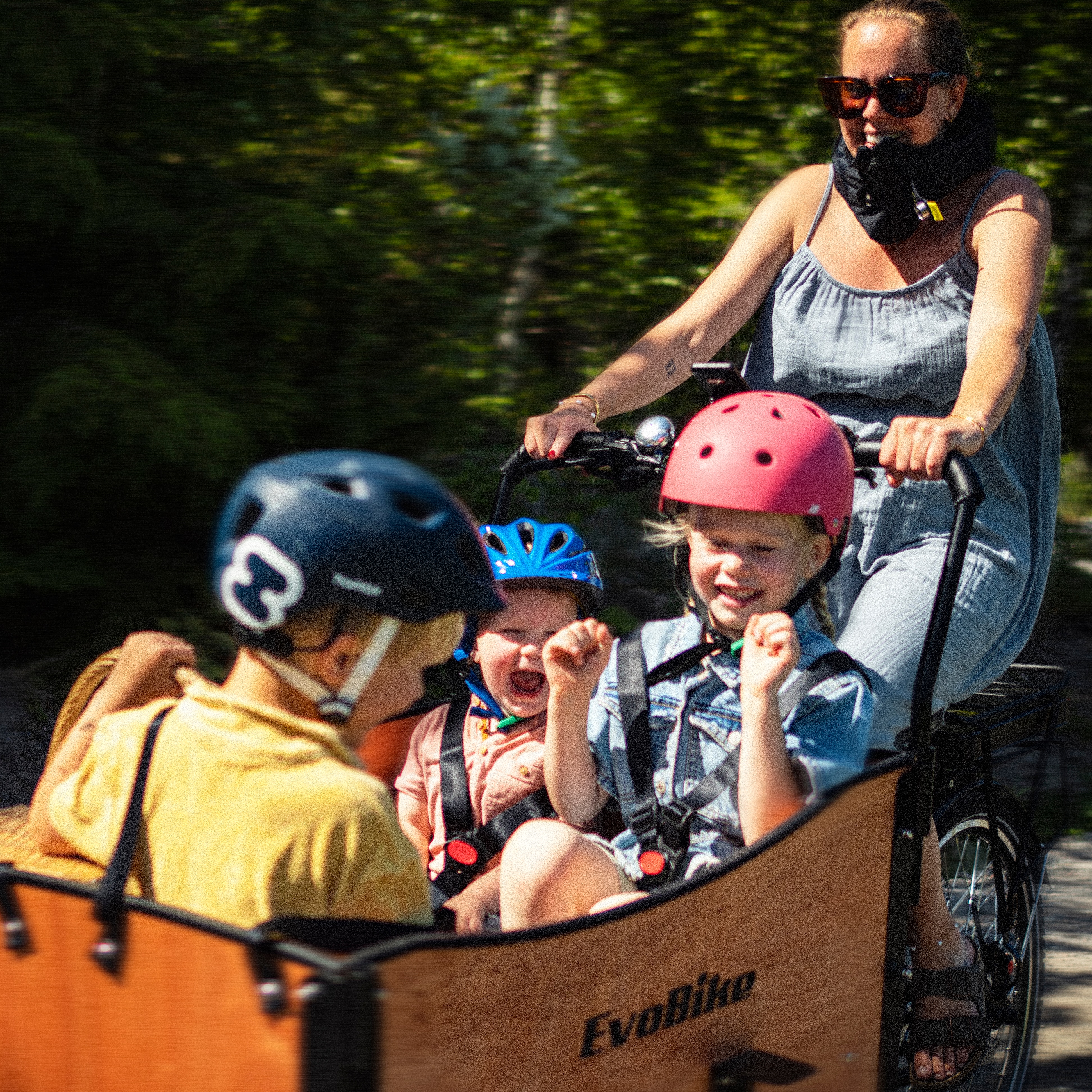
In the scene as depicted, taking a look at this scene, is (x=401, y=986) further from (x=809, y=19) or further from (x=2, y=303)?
(x=809, y=19)

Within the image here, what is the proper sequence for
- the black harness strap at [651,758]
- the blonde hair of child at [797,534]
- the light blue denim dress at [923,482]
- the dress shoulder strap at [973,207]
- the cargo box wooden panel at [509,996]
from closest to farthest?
the cargo box wooden panel at [509,996]
the black harness strap at [651,758]
the blonde hair of child at [797,534]
the light blue denim dress at [923,482]
the dress shoulder strap at [973,207]

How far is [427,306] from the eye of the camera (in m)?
5.58

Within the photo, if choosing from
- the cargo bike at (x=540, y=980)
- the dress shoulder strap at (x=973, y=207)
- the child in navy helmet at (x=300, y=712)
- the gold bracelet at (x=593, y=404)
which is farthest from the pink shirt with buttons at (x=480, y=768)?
the dress shoulder strap at (x=973, y=207)

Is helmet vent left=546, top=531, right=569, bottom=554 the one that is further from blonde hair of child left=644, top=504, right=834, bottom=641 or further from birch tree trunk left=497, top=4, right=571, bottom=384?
birch tree trunk left=497, top=4, right=571, bottom=384

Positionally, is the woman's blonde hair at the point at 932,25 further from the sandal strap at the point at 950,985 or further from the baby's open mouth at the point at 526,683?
the sandal strap at the point at 950,985

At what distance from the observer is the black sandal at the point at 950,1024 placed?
2762 mm

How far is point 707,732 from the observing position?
271cm

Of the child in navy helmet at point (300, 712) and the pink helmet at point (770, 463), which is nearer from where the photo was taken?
the child in navy helmet at point (300, 712)

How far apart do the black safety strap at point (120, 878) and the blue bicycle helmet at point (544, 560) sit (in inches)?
51.3

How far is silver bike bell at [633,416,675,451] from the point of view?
298cm

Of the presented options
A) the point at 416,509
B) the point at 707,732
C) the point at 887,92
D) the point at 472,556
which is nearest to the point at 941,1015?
the point at 707,732

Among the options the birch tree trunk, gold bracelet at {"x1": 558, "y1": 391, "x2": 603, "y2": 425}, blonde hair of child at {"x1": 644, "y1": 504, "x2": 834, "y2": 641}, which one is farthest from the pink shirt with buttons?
the birch tree trunk

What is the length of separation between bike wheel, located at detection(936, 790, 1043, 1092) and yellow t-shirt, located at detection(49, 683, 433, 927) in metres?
1.57

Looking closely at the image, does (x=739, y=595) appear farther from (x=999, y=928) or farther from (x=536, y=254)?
(x=536, y=254)
